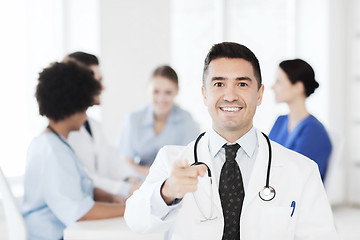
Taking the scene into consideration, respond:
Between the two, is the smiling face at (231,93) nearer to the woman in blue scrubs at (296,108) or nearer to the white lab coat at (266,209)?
the white lab coat at (266,209)

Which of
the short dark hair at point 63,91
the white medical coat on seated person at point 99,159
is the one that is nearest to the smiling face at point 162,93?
the white medical coat on seated person at point 99,159

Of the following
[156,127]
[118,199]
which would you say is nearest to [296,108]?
[156,127]

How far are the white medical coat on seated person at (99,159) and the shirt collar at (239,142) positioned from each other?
1.11m

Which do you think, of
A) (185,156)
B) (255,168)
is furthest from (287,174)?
(185,156)

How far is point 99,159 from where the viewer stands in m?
3.00

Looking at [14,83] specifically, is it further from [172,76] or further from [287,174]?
[287,174]

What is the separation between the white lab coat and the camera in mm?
1619

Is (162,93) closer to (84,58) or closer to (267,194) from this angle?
(84,58)

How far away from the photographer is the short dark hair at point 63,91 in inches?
99.3

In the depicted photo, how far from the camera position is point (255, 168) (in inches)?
67.2

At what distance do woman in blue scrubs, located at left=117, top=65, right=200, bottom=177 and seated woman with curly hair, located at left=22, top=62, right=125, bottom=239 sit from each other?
1.16 meters

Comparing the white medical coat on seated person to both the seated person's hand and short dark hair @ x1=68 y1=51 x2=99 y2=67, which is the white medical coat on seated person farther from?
short dark hair @ x1=68 y1=51 x2=99 y2=67

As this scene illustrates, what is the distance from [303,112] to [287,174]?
1493mm

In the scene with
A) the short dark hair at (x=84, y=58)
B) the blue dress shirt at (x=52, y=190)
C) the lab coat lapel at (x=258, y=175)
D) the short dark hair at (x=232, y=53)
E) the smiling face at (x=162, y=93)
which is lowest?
the blue dress shirt at (x=52, y=190)
